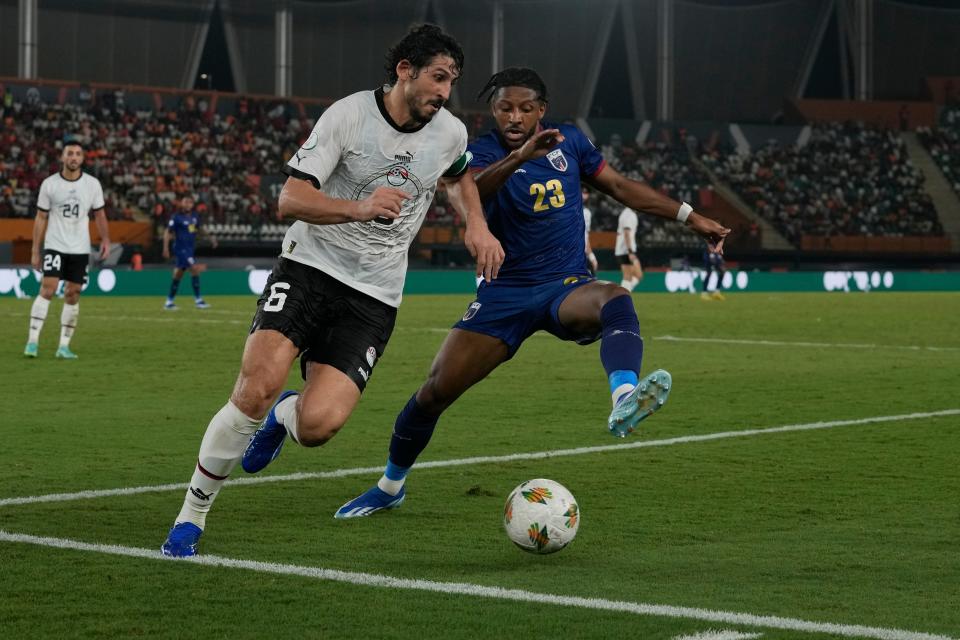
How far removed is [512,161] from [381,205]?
130 centimetres

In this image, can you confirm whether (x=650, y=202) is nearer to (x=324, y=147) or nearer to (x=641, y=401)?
(x=641, y=401)

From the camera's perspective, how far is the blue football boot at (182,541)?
5.22 meters

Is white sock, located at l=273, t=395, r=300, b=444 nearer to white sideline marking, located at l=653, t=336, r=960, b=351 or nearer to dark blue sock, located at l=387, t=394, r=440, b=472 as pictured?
dark blue sock, located at l=387, t=394, r=440, b=472

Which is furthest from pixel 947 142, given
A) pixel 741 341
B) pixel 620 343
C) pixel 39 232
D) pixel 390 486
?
Result: pixel 390 486

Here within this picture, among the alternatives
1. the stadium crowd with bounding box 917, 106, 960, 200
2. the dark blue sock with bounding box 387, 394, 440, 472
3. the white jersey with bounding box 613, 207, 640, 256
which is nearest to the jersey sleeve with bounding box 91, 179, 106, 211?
the dark blue sock with bounding box 387, 394, 440, 472

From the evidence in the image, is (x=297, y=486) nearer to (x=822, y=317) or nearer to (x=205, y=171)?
(x=822, y=317)

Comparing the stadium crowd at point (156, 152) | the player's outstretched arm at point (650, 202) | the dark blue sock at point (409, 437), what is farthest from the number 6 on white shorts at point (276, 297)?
the stadium crowd at point (156, 152)

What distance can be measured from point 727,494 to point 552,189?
5.47ft

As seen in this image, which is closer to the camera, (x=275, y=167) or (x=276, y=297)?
(x=276, y=297)

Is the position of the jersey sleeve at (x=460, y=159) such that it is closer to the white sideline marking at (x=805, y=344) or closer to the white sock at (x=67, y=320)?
the white sock at (x=67, y=320)

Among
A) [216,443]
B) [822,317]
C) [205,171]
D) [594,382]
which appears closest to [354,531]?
[216,443]

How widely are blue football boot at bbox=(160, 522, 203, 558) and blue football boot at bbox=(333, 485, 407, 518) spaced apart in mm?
996

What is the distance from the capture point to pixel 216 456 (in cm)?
537

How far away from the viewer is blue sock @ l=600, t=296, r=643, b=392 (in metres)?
6.02
